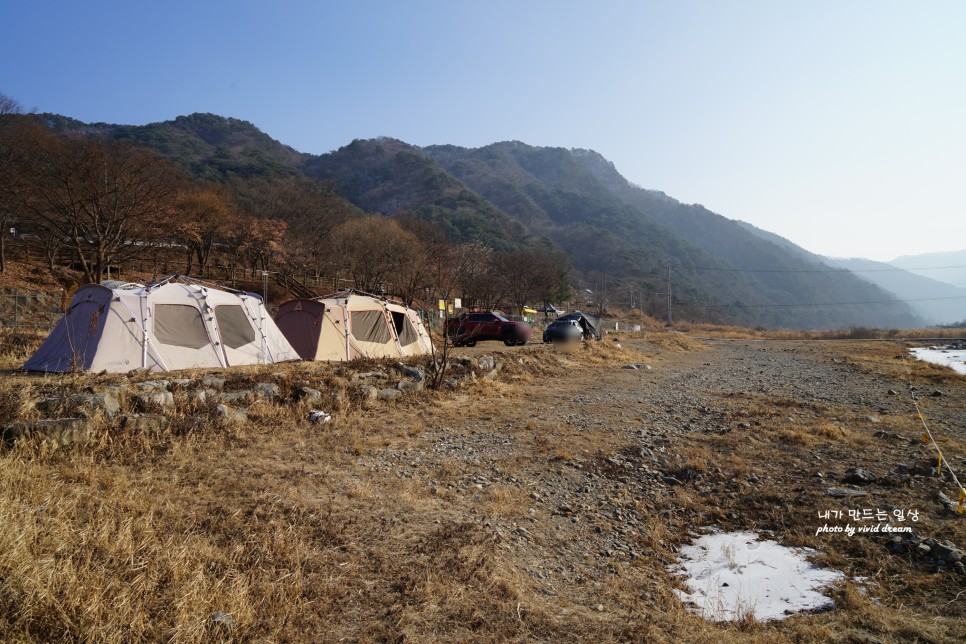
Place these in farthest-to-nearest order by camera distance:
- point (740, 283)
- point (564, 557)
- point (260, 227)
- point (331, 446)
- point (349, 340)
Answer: point (740, 283)
point (260, 227)
point (349, 340)
point (331, 446)
point (564, 557)

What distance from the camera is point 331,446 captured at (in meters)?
6.73

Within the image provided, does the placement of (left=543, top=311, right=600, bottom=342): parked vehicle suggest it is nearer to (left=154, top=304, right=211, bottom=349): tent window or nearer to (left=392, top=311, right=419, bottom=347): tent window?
(left=392, top=311, right=419, bottom=347): tent window

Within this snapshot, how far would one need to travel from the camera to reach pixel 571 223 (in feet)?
434

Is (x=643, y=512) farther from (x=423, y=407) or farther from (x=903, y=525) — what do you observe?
(x=423, y=407)

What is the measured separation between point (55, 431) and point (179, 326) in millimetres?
4417

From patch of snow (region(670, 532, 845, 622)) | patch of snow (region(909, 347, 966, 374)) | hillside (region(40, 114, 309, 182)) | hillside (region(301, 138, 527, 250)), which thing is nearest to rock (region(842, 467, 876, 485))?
patch of snow (region(670, 532, 845, 622))

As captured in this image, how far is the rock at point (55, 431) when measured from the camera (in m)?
5.37

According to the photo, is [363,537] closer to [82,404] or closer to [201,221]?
[82,404]

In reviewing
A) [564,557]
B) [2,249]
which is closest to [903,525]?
[564,557]

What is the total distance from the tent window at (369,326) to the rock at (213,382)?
16.6ft

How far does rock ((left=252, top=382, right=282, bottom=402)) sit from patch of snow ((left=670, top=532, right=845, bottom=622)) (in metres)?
6.45

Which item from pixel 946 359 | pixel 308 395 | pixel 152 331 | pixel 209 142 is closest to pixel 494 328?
pixel 308 395

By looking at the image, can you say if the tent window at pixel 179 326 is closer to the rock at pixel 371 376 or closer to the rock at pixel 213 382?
the rock at pixel 213 382

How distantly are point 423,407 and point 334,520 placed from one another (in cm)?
514
